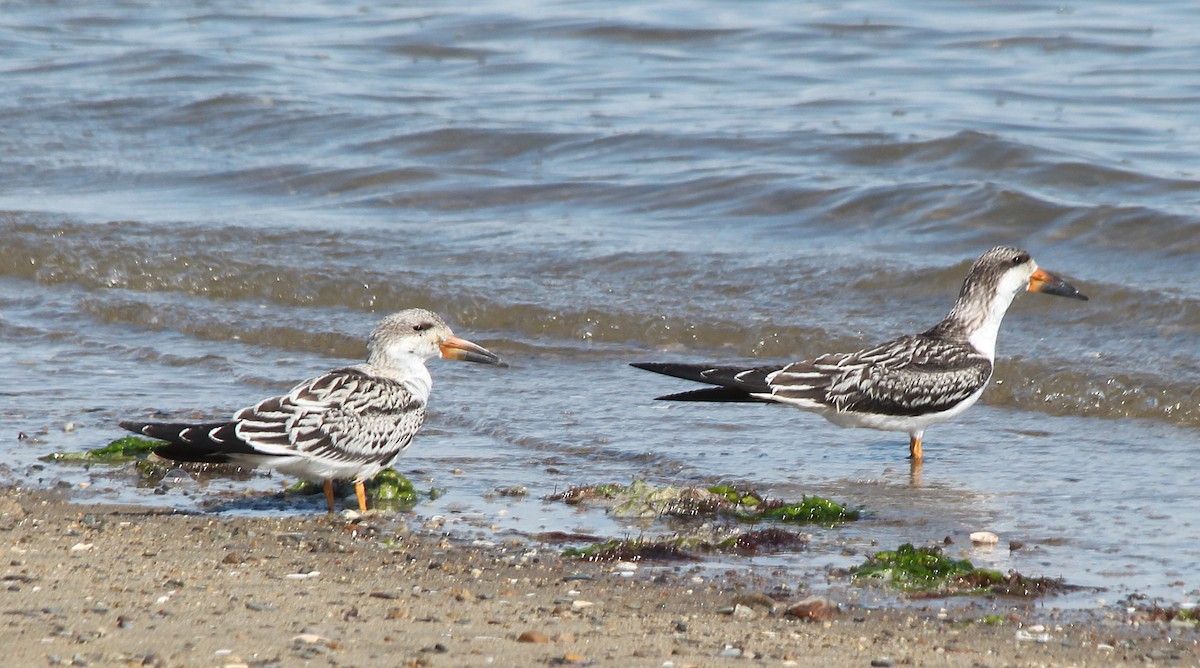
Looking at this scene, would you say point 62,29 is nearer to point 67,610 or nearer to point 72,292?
point 72,292

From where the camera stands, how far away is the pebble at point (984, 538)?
5.45 meters

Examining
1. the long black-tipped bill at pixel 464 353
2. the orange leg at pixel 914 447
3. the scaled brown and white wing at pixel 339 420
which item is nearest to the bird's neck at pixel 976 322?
the orange leg at pixel 914 447

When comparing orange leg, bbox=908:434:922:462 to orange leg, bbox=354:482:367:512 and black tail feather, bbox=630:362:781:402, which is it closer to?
black tail feather, bbox=630:362:781:402

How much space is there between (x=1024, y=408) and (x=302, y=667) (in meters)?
4.86

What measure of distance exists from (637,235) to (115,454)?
5212mm

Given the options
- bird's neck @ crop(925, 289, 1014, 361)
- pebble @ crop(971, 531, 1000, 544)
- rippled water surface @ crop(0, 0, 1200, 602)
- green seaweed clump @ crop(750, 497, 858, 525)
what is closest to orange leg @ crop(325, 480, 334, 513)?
rippled water surface @ crop(0, 0, 1200, 602)

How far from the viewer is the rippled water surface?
6578 millimetres

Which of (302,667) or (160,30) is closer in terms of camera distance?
(302,667)

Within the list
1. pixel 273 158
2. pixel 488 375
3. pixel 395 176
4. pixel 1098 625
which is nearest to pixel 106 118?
pixel 273 158

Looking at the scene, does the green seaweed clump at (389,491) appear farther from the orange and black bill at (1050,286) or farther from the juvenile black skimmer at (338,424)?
the orange and black bill at (1050,286)

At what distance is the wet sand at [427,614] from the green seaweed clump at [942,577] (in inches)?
5.7

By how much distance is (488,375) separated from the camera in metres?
8.24

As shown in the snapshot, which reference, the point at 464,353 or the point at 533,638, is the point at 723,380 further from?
the point at 533,638

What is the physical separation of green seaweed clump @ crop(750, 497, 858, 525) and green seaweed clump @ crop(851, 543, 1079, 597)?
61 centimetres
